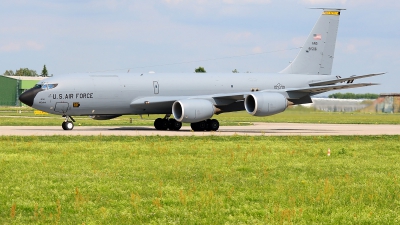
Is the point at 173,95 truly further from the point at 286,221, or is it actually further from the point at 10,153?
the point at 286,221

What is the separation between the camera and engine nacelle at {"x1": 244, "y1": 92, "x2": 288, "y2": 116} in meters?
37.2

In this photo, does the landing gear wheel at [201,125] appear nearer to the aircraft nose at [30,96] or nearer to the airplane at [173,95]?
the airplane at [173,95]

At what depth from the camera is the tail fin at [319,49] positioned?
150 feet

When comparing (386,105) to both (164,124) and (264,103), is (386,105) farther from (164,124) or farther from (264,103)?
(264,103)

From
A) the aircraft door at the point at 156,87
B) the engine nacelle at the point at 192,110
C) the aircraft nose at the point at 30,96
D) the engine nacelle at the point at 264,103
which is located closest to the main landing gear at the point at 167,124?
the aircraft door at the point at 156,87

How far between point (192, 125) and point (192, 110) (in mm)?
3002

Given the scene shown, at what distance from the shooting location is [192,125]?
1554 inches

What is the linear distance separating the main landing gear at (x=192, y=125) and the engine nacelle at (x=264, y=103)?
2412mm

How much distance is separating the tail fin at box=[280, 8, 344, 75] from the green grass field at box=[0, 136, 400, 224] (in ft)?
68.9

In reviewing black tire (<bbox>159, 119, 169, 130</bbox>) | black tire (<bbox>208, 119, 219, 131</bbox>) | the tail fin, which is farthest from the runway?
the tail fin

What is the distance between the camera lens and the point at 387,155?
892 inches

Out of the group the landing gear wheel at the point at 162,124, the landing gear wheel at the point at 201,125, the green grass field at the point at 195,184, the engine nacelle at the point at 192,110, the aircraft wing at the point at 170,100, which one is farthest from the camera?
the landing gear wheel at the point at 162,124

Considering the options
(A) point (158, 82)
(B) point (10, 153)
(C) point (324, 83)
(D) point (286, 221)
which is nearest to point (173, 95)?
(A) point (158, 82)

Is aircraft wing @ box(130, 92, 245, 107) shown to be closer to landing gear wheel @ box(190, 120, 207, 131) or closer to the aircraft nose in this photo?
landing gear wheel @ box(190, 120, 207, 131)
